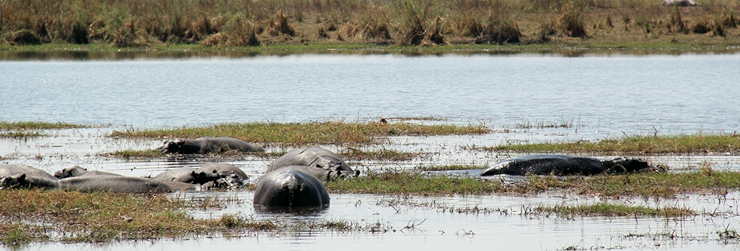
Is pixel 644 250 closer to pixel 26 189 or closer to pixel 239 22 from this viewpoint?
pixel 26 189

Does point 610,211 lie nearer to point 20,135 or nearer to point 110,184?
point 110,184

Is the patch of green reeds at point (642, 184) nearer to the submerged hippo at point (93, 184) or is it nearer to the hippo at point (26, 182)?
the submerged hippo at point (93, 184)

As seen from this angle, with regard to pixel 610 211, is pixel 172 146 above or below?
below

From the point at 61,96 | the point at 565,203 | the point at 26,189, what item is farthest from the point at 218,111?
the point at 565,203

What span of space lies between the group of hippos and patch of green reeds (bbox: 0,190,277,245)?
1.69 feet

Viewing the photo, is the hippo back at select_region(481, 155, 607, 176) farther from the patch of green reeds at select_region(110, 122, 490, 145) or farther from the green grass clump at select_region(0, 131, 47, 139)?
the green grass clump at select_region(0, 131, 47, 139)

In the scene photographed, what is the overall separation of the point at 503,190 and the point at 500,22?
95.3 ft

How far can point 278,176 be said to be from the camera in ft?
32.3

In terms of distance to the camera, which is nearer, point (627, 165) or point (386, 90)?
point (627, 165)

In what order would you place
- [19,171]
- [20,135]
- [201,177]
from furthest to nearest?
[20,135]
[201,177]
[19,171]

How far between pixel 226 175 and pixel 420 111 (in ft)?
37.0

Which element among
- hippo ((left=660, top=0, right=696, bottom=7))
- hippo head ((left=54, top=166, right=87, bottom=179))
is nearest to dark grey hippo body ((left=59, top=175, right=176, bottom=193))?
hippo head ((left=54, top=166, right=87, bottom=179))

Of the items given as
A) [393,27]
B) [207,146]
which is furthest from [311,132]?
[393,27]

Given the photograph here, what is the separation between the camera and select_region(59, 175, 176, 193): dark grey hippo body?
10.4 metres
